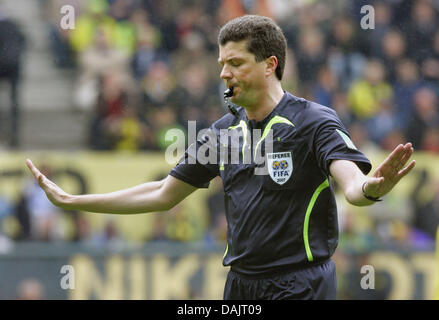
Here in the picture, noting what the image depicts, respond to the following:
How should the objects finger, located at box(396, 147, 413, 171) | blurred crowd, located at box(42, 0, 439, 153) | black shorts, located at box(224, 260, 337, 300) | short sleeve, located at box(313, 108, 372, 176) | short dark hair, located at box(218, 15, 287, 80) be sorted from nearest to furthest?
finger, located at box(396, 147, 413, 171) → short sleeve, located at box(313, 108, 372, 176) → black shorts, located at box(224, 260, 337, 300) → short dark hair, located at box(218, 15, 287, 80) → blurred crowd, located at box(42, 0, 439, 153)

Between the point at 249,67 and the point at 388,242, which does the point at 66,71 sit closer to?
the point at 388,242

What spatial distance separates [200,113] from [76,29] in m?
2.34

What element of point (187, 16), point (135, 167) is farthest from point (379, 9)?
point (135, 167)

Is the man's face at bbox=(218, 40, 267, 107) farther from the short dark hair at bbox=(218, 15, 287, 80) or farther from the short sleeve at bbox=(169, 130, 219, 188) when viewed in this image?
the short sleeve at bbox=(169, 130, 219, 188)

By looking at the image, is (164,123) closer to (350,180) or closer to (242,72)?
(242,72)

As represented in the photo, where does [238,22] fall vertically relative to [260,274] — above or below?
above

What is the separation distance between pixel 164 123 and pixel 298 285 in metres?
6.95

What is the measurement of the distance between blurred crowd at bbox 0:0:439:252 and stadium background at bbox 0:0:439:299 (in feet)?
0.06

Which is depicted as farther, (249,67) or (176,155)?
(176,155)

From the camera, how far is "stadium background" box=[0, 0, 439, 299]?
34.0ft

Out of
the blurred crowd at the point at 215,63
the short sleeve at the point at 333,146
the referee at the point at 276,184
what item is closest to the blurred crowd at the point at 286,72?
the blurred crowd at the point at 215,63

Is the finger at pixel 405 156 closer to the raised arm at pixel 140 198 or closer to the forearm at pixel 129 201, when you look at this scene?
the raised arm at pixel 140 198

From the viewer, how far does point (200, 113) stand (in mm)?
11164

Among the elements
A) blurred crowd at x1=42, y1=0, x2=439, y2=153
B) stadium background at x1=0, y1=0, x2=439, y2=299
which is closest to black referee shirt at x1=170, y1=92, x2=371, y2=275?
stadium background at x1=0, y1=0, x2=439, y2=299
